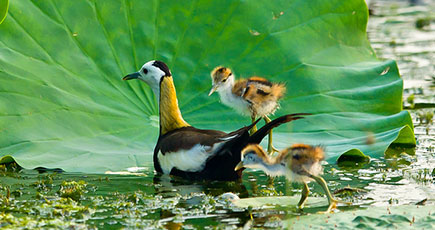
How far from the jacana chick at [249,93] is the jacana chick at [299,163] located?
1.27 m

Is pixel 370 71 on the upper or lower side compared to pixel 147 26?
lower

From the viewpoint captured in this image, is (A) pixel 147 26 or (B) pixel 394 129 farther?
(A) pixel 147 26

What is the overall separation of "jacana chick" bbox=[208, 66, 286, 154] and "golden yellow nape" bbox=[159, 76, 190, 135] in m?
0.34

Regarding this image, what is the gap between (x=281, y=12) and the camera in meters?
7.98

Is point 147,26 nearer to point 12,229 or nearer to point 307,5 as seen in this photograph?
point 307,5

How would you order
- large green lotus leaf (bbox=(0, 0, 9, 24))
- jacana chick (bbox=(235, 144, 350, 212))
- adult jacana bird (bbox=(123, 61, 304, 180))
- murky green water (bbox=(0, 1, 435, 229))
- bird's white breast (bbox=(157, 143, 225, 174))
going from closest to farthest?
1. murky green water (bbox=(0, 1, 435, 229))
2. jacana chick (bbox=(235, 144, 350, 212))
3. adult jacana bird (bbox=(123, 61, 304, 180))
4. bird's white breast (bbox=(157, 143, 225, 174))
5. large green lotus leaf (bbox=(0, 0, 9, 24))

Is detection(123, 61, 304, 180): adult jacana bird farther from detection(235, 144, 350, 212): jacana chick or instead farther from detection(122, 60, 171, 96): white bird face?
detection(235, 144, 350, 212): jacana chick

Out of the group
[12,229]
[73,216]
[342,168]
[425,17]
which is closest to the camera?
[12,229]

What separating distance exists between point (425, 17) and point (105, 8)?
9076 millimetres

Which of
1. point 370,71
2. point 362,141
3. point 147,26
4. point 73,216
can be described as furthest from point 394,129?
point 73,216

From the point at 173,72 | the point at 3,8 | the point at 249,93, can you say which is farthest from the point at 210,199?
the point at 3,8

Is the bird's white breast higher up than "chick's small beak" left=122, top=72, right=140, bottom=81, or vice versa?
"chick's small beak" left=122, top=72, right=140, bottom=81

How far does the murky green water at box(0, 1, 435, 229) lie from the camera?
16.8ft

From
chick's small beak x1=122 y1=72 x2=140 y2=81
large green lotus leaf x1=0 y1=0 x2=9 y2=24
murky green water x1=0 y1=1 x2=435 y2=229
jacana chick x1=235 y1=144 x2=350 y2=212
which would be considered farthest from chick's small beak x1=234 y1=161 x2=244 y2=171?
large green lotus leaf x1=0 y1=0 x2=9 y2=24
